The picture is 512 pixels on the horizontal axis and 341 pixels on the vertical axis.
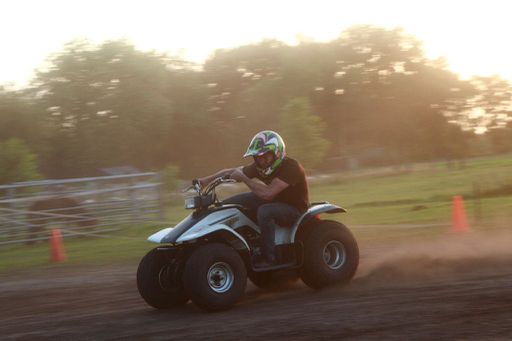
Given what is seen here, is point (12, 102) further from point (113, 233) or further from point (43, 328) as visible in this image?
point (43, 328)

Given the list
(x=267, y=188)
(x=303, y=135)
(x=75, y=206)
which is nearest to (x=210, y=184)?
(x=267, y=188)

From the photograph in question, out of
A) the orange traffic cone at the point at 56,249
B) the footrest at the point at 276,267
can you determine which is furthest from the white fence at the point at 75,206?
the footrest at the point at 276,267

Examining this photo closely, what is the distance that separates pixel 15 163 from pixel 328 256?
30.1 m

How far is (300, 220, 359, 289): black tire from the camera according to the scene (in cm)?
934

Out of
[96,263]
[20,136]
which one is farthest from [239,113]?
[96,263]

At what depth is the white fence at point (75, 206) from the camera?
22.0 meters

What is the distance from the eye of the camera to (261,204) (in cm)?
935

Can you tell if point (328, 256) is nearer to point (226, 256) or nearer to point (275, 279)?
point (275, 279)

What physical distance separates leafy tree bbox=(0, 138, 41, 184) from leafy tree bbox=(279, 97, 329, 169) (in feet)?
62.6

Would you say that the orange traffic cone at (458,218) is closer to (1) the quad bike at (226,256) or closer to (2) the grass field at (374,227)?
(2) the grass field at (374,227)

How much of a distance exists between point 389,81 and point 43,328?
7200 centimetres

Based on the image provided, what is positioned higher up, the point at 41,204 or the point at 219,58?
the point at 219,58

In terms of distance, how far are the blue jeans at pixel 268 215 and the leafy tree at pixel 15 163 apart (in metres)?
27.9

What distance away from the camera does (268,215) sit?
9.08 m
